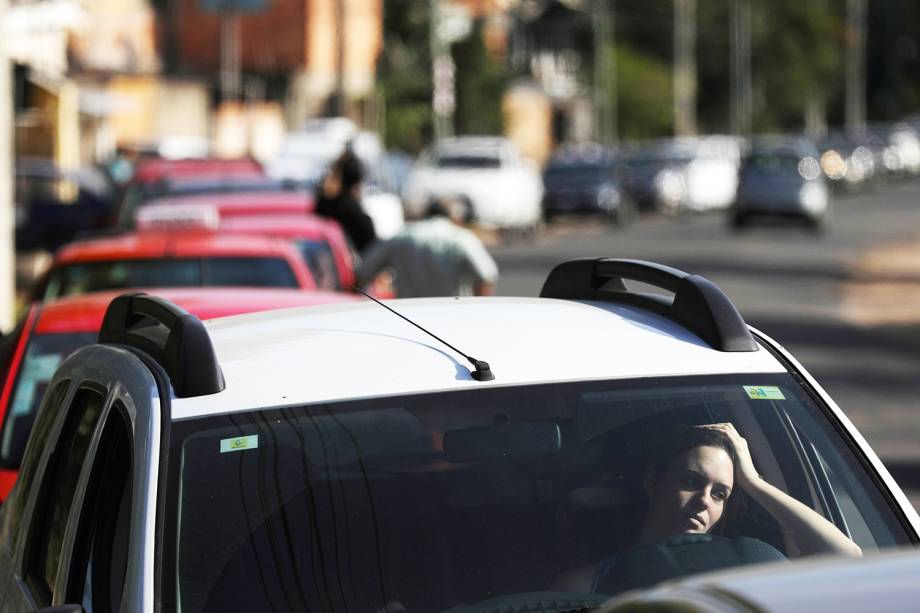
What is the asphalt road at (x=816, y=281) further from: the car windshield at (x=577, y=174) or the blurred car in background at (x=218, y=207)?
the blurred car in background at (x=218, y=207)

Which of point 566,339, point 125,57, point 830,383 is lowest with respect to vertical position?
point 830,383

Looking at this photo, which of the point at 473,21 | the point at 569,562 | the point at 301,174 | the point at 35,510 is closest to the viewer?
the point at 569,562

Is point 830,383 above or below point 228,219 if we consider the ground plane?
below

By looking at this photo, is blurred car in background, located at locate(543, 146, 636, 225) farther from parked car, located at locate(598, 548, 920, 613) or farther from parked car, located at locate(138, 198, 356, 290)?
parked car, located at locate(598, 548, 920, 613)

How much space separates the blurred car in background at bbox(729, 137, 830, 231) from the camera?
41219 millimetres

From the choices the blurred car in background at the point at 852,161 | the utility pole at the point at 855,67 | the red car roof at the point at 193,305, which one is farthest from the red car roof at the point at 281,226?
the utility pole at the point at 855,67

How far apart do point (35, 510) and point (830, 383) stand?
12388 millimetres

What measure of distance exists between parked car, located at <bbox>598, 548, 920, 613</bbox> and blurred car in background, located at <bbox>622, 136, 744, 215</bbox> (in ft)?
160

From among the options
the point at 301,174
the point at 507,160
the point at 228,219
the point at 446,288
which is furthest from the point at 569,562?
the point at 507,160

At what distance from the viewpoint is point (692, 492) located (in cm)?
385

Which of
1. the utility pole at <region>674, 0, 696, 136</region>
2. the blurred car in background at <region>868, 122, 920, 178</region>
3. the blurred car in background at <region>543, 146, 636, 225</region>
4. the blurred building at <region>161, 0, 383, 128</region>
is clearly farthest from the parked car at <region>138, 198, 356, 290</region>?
the utility pole at <region>674, 0, 696, 136</region>

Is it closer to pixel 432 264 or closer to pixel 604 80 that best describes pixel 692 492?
pixel 432 264

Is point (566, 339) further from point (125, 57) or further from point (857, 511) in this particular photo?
point (125, 57)

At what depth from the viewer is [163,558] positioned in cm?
345
